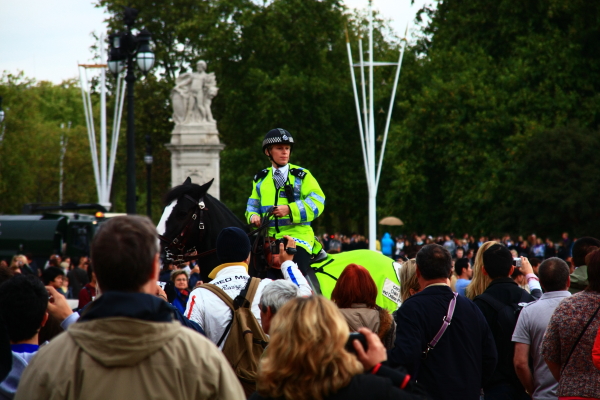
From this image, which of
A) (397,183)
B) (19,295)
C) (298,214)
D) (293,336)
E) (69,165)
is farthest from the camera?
(69,165)

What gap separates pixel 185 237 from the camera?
25.1 ft

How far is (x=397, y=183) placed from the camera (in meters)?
36.8

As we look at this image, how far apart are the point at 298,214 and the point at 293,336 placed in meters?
4.51

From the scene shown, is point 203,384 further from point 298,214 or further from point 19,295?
point 298,214

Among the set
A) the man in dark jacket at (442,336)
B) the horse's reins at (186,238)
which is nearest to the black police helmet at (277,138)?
the horse's reins at (186,238)

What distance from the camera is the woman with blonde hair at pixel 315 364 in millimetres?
3031

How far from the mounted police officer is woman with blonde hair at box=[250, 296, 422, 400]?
4468 millimetres

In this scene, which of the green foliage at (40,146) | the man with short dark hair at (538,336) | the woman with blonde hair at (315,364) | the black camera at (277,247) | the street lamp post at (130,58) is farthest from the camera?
the green foliage at (40,146)

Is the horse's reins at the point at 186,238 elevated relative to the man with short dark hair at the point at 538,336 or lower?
elevated

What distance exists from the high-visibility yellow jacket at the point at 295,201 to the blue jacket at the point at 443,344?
2466 mm

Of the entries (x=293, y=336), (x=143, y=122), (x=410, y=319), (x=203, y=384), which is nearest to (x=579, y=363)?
(x=410, y=319)

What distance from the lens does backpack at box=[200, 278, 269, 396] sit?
17.0 ft

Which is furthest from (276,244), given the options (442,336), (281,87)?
(281,87)

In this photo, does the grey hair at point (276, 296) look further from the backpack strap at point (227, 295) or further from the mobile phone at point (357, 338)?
the mobile phone at point (357, 338)
